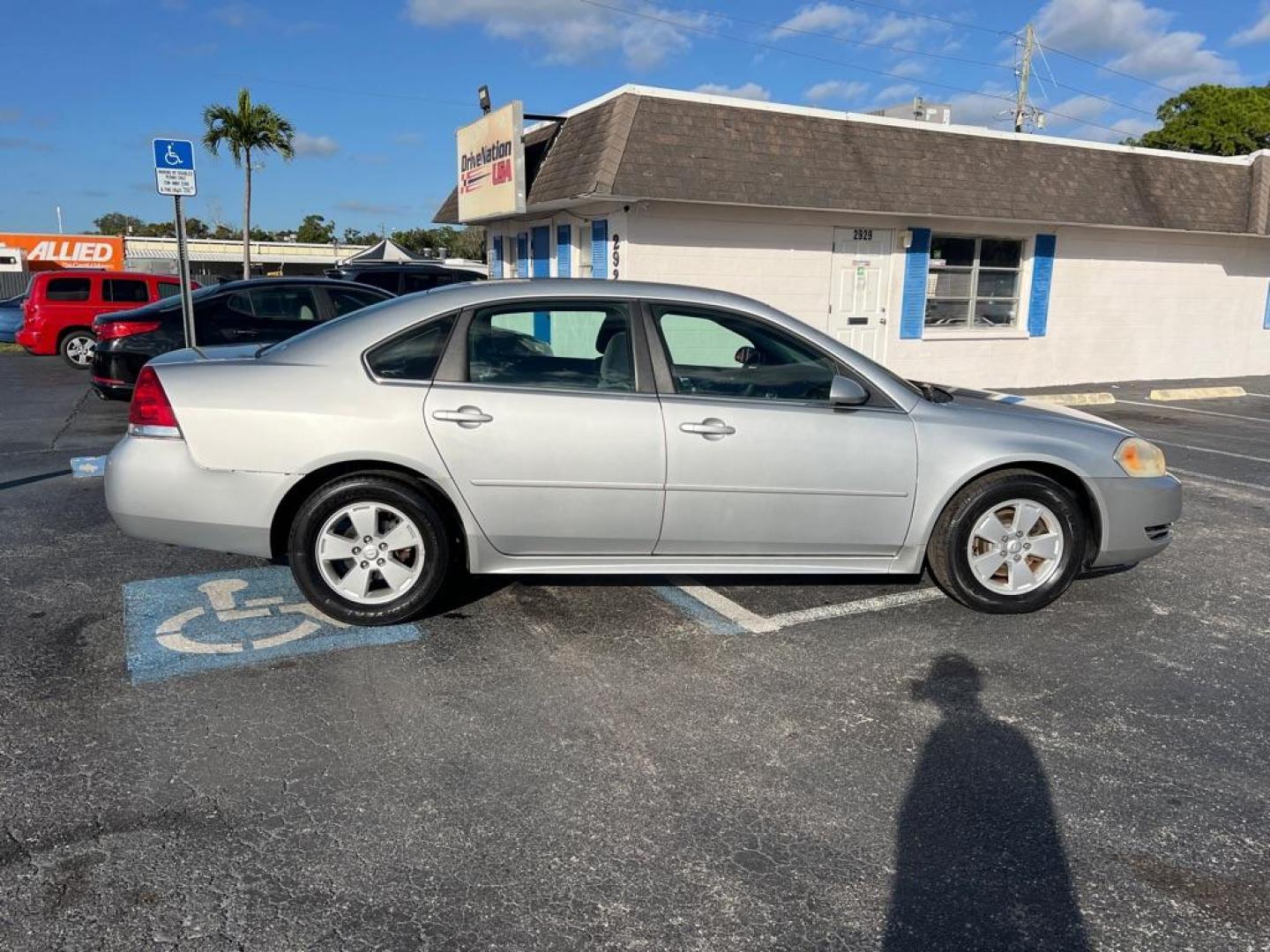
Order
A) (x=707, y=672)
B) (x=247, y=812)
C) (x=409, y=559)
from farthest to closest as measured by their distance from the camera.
Answer: (x=409, y=559) < (x=707, y=672) < (x=247, y=812)

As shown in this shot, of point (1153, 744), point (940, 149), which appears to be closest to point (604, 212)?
point (940, 149)

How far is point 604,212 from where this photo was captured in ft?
41.0

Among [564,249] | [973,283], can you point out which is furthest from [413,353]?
[973,283]

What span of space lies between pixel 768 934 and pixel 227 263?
2506 inches

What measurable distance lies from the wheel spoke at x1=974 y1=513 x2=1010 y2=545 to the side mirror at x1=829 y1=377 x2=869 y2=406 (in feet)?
2.90

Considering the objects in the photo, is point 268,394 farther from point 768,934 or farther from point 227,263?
point 227,263

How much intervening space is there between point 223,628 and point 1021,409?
4.09 meters

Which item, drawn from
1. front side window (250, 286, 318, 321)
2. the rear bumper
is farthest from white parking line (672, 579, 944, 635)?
front side window (250, 286, 318, 321)

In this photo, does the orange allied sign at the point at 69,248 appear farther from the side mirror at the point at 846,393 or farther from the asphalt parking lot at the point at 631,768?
the side mirror at the point at 846,393

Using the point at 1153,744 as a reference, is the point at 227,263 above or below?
above

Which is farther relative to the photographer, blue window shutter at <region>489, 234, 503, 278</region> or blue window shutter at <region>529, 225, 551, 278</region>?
blue window shutter at <region>489, 234, 503, 278</region>

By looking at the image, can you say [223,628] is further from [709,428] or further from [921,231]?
[921,231]

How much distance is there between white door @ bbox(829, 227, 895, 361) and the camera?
531 inches

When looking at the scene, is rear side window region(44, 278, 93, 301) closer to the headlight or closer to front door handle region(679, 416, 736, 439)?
front door handle region(679, 416, 736, 439)
